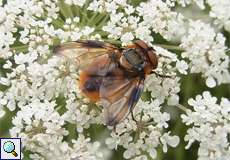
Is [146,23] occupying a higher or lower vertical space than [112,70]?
higher

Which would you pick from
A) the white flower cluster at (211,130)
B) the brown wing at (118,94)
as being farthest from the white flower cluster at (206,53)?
the brown wing at (118,94)

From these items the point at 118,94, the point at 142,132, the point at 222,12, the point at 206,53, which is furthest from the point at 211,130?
the point at 222,12

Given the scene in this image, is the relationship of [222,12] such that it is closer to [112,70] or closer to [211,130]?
[211,130]

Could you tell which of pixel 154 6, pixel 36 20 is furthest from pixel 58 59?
pixel 154 6

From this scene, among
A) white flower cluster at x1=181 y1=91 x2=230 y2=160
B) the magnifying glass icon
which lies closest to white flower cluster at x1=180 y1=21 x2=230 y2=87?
white flower cluster at x1=181 y1=91 x2=230 y2=160

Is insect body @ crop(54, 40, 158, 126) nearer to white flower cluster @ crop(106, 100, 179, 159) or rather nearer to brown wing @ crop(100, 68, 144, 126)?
brown wing @ crop(100, 68, 144, 126)

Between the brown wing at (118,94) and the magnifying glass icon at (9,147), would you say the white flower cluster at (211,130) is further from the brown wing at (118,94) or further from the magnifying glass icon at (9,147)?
the magnifying glass icon at (9,147)
